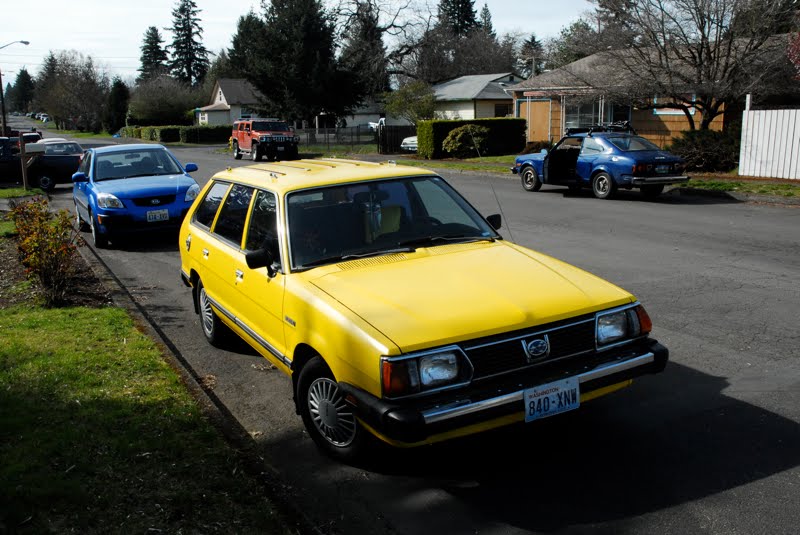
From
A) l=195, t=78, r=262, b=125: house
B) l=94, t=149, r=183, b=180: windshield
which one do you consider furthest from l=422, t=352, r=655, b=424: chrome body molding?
l=195, t=78, r=262, b=125: house

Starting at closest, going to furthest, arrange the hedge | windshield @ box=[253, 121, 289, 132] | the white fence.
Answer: the white fence
the hedge
windshield @ box=[253, 121, 289, 132]

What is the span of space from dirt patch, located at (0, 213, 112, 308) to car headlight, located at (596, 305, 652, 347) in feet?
19.0

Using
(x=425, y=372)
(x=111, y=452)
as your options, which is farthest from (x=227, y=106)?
(x=425, y=372)

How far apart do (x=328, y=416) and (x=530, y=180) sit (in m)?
16.2

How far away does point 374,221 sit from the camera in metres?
5.23

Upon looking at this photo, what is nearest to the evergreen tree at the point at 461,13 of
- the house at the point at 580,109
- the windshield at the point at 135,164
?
the house at the point at 580,109

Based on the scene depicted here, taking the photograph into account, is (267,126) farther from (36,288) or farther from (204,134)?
(36,288)

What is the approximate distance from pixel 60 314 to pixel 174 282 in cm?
227

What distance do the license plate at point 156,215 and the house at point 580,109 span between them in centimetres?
1547

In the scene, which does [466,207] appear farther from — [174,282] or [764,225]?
[764,225]

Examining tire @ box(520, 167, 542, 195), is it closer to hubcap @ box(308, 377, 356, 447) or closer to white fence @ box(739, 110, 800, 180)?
white fence @ box(739, 110, 800, 180)

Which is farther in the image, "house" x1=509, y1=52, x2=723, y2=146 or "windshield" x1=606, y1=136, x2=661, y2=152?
"house" x1=509, y1=52, x2=723, y2=146

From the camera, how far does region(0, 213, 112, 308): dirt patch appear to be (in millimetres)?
8062

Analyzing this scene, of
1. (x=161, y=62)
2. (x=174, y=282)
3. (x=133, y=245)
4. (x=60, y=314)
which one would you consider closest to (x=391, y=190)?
(x=60, y=314)
